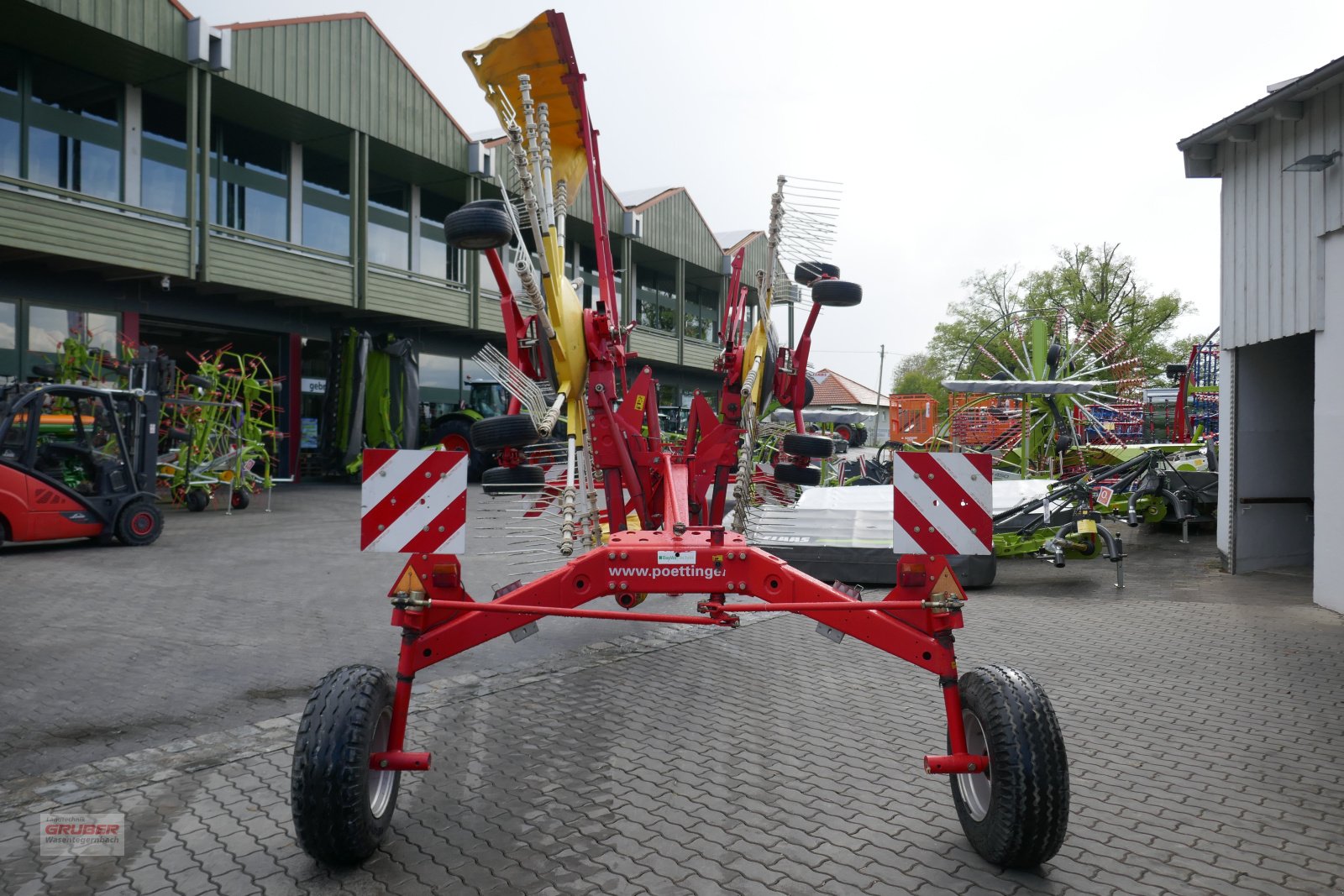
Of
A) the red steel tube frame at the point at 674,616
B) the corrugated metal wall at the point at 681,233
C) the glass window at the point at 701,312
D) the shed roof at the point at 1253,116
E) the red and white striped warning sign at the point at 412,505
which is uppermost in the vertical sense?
the corrugated metal wall at the point at 681,233

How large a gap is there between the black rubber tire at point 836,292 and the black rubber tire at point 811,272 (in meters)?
0.21

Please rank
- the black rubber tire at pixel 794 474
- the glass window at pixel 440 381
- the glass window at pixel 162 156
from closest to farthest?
the black rubber tire at pixel 794 474 → the glass window at pixel 162 156 → the glass window at pixel 440 381

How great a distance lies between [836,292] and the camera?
455 cm

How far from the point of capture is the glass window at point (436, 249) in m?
22.2

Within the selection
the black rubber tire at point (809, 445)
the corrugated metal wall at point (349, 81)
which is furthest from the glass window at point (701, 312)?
the black rubber tire at point (809, 445)

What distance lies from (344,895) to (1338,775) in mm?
3825

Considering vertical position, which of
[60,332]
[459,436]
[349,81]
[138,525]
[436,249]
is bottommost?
[138,525]

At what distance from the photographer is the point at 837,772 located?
3.82m

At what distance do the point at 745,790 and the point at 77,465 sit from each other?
10129 millimetres

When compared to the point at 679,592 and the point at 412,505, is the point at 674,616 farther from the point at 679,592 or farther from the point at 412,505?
the point at 412,505

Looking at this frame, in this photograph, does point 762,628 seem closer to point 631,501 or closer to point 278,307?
point 631,501

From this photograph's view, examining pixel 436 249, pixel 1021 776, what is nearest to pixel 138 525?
pixel 1021 776

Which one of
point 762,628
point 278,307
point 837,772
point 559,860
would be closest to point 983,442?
point 762,628

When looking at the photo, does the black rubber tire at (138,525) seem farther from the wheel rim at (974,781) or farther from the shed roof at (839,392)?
the shed roof at (839,392)
